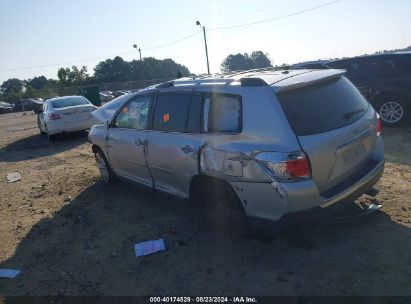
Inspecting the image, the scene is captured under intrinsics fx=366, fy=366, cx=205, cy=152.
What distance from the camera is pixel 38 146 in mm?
12008

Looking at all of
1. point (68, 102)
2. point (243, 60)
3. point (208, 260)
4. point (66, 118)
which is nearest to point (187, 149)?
point (208, 260)

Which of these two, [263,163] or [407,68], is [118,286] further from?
[407,68]

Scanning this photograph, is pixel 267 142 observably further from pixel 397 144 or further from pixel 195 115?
pixel 397 144

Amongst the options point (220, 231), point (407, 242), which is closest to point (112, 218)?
point (220, 231)

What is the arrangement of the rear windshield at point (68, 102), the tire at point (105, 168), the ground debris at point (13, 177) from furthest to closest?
1. the rear windshield at point (68, 102)
2. the ground debris at point (13, 177)
3. the tire at point (105, 168)

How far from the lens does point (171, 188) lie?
4.49 m

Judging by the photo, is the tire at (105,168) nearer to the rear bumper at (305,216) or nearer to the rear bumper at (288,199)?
the rear bumper at (288,199)

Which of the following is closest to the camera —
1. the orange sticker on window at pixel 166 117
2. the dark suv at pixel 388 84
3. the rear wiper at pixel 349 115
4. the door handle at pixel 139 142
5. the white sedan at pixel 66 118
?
the rear wiper at pixel 349 115

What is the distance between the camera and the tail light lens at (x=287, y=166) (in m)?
3.09

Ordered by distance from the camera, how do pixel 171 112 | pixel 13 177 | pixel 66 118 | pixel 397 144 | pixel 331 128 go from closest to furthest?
pixel 331 128, pixel 171 112, pixel 397 144, pixel 13 177, pixel 66 118

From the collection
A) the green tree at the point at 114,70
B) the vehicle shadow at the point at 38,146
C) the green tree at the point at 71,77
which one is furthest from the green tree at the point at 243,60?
the vehicle shadow at the point at 38,146

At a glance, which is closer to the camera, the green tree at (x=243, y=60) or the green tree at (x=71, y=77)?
the green tree at (x=71, y=77)

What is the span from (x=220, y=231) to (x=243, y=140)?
4.58 feet

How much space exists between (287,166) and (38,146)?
1085 centimetres
